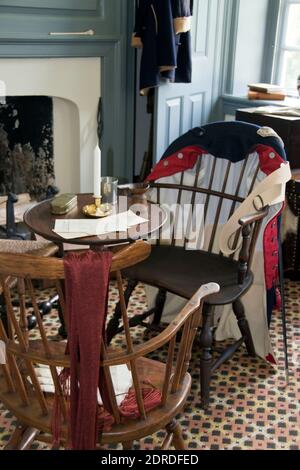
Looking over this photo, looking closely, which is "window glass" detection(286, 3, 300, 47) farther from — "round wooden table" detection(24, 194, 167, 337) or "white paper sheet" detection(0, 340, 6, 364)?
"white paper sheet" detection(0, 340, 6, 364)

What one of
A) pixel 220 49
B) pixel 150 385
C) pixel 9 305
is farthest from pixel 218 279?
pixel 220 49

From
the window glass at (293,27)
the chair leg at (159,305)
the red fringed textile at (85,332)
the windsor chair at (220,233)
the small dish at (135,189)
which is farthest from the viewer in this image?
the window glass at (293,27)

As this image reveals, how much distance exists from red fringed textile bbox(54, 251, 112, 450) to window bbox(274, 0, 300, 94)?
316cm

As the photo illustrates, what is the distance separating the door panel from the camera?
3.27 meters

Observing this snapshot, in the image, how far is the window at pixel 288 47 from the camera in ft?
13.2

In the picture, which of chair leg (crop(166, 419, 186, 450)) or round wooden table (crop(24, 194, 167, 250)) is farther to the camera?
round wooden table (crop(24, 194, 167, 250))

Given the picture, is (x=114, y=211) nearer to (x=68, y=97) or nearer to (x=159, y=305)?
(x=159, y=305)

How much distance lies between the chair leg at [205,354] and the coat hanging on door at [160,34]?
4.71ft

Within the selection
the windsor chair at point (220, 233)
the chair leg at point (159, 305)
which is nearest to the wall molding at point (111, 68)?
the windsor chair at point (220, 233)

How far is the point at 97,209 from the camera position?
2234 mm

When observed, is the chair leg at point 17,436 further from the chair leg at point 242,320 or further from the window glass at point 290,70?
the window glass at point 290,70

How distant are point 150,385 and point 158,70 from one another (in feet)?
6.42

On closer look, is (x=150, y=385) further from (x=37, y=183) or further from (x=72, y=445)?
(x=37, y=183)

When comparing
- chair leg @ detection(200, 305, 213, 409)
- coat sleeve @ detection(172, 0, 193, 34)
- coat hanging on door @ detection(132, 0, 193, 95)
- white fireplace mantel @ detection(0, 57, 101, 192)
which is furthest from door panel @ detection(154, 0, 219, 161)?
chair leg @ detection(200, 305, 213, 409)
